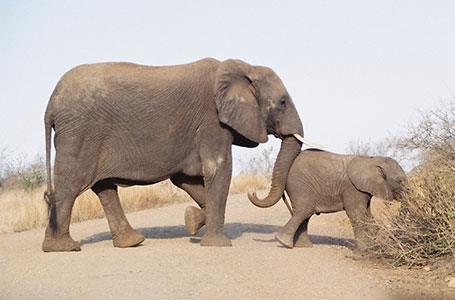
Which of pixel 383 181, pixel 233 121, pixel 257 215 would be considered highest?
pixel 233 121

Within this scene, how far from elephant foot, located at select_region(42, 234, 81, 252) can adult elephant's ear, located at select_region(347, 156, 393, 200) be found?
4183mm

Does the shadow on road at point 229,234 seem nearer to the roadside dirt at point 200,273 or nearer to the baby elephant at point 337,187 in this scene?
the roadside dirt at point 200,273

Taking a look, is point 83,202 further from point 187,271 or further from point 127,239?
point 187,271

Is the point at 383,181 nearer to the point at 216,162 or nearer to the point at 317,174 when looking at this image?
the point at 317,174

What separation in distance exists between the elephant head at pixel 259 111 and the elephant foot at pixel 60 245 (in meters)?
2.77

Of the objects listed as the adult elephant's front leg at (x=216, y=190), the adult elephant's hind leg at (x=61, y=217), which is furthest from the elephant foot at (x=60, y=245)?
the adult elephant's front leg at (x=216, y=190)

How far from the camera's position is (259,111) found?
40.5ft

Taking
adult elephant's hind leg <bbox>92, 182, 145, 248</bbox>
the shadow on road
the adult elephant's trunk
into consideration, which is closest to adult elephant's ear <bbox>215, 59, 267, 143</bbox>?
the adult elephant's trunk

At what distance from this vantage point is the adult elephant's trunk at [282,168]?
1211cm

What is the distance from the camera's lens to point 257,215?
17.2 m

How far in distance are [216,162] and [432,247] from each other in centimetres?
343

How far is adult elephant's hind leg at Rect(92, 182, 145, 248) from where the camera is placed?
1200 cm

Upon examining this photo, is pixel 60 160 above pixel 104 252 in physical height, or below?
above

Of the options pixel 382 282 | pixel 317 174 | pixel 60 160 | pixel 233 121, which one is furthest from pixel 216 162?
pixel 382 282
